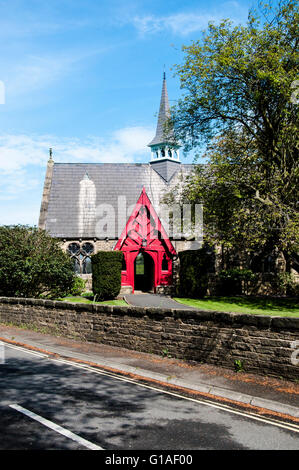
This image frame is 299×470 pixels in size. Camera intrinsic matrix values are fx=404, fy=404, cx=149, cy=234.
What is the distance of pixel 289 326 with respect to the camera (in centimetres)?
845

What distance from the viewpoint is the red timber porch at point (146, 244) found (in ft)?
94.4

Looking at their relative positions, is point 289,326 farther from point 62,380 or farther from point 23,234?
point 23,234

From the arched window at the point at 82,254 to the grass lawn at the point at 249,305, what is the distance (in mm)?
9248

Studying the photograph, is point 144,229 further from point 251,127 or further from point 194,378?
point 194,378

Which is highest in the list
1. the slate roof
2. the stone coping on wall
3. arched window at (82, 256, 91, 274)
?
the slate roof

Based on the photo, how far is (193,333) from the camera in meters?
10.4

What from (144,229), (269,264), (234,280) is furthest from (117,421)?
(269,264)

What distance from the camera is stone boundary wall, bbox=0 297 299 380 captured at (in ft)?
28.3

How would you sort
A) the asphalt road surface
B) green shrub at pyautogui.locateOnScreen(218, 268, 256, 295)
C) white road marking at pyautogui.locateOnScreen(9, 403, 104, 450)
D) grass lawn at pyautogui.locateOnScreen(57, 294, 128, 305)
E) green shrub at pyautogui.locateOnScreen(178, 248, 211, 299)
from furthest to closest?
green shrub at pyautogui.locateOnScreen(218, 268, 256, 295) → green shrub at pyautogui.locateOnScreen(178, 248, 211, 299) → grass lawn at pyautogui.locateOnScreen(57, 294, 128, 305) → the asphalt road surface → white road marking at pyautogui.locateOnScreen(9, 403, 104, 450)

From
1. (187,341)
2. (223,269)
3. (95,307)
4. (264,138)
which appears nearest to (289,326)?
(187,341)

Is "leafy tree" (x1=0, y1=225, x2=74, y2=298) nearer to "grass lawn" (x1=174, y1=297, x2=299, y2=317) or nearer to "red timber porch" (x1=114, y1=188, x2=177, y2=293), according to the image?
"red timber porch" (x1=114, y1=188, x2=177, y2=293)

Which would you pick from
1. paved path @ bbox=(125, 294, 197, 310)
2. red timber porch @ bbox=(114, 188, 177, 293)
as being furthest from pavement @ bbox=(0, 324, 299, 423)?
red timber porch @ bbox=(114, 188, 177, 293)

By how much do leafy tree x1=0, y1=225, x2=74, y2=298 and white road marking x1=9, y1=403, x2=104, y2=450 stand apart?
1471cm

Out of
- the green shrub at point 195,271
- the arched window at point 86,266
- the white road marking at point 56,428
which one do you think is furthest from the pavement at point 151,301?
the white road marking at point 56,428
